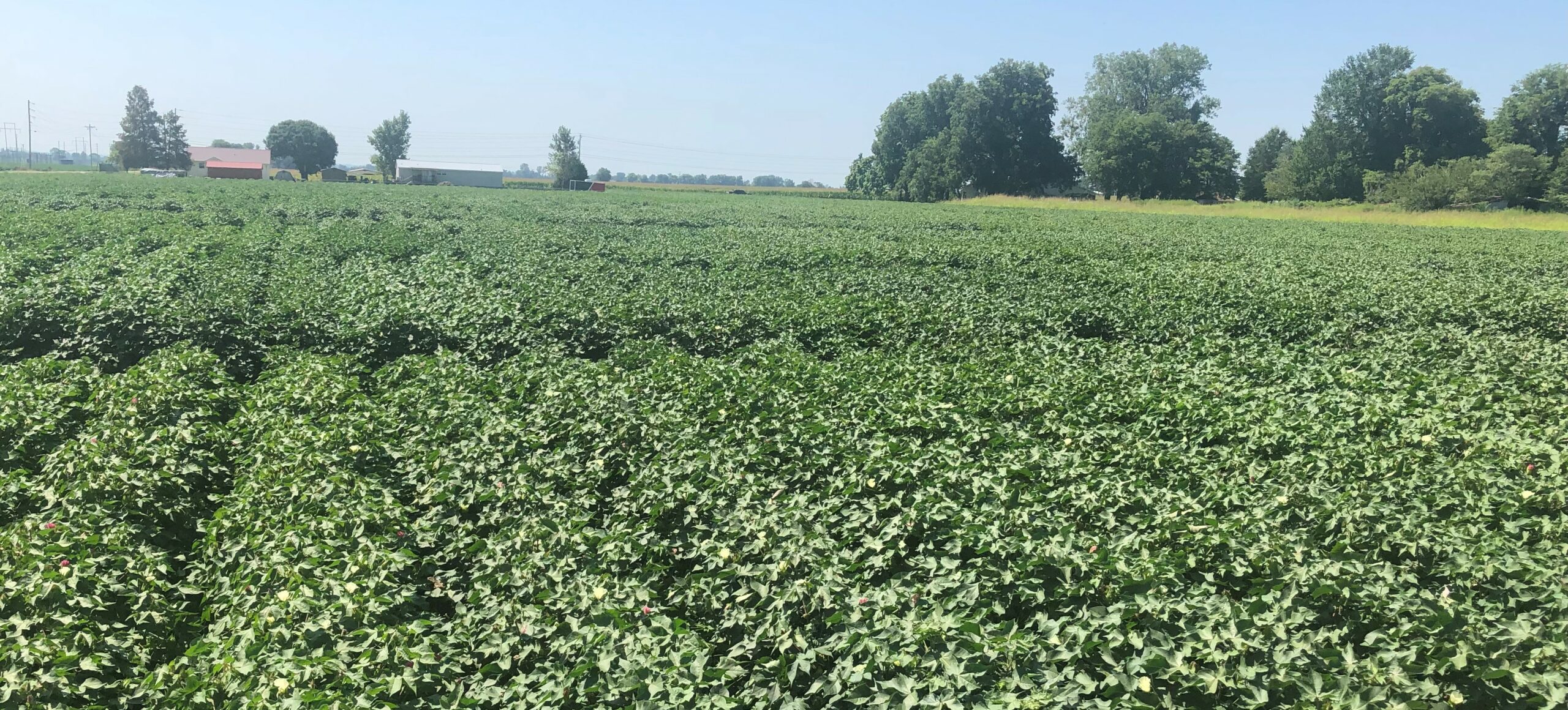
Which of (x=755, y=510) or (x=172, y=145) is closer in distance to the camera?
(x=755, y=510)

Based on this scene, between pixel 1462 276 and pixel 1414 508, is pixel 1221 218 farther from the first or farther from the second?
pixel 1414 508

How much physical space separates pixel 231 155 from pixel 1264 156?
140553mm

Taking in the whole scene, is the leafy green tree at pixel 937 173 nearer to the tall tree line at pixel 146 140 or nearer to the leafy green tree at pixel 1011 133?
the leafy green tree at pixel 1011 133

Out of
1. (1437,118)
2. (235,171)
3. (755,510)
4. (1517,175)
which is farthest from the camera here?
(235,171)

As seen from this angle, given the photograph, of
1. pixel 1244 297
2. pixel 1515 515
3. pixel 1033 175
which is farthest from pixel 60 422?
pixel 1033 175

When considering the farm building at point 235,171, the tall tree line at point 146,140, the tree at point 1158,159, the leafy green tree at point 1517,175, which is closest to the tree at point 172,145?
the tall tree line at point 146,140

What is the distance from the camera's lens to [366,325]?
40.7 feet

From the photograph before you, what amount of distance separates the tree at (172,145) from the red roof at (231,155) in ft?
4.37

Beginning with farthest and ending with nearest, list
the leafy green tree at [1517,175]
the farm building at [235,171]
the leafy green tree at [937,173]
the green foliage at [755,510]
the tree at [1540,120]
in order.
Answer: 1. the farm building at [235,171]
2. the leafy green tree at [937,173]
3. the tree at [1540,120]
4. the leafy green tree at [1517,175]
5. the green foliage at [755,510]

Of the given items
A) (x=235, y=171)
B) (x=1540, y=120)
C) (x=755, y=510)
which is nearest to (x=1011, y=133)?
A: (x=1540, y=120)

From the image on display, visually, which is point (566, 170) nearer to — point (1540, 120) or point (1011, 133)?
point (1011, 133)

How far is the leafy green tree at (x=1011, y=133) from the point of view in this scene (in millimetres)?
94375

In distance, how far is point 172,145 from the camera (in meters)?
122

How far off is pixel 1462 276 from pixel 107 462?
25680mm
